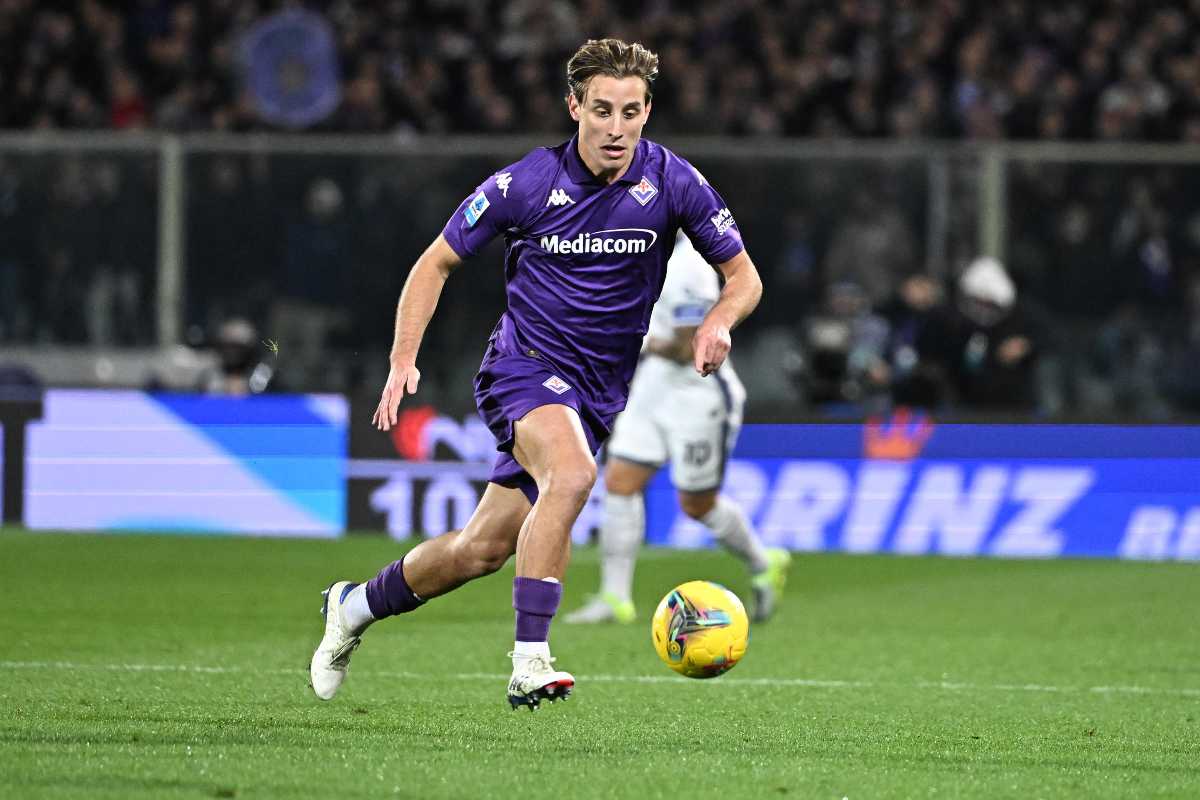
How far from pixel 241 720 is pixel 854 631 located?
14.6 ft

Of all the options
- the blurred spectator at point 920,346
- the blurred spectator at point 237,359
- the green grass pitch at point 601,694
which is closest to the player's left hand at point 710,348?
the green grass pitch at point 601,694

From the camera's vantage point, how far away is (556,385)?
22.7ft

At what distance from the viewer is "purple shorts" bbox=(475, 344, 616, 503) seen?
6.90 m

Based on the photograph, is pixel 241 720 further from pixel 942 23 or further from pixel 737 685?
pixel 942 23

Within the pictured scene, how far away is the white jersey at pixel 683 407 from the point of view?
1129cm

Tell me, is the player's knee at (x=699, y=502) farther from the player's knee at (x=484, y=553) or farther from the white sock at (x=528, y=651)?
the white sock at (x=528, y=651)

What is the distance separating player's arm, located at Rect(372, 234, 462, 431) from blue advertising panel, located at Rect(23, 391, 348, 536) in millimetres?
8529

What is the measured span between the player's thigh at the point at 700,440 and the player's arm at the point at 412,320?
447cm

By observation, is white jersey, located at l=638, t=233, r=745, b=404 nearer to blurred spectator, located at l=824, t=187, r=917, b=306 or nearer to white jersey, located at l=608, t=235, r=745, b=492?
white jersey, located at l=608, t=235, r=745, b=492

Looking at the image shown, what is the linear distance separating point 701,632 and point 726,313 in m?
1.06

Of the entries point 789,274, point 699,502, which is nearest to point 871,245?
point 789,274

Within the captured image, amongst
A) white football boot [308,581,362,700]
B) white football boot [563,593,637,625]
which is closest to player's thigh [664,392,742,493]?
white football boot [563,593,637,625]

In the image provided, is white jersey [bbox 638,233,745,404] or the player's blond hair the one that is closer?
the player's blond hair

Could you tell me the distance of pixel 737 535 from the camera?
444 inches
